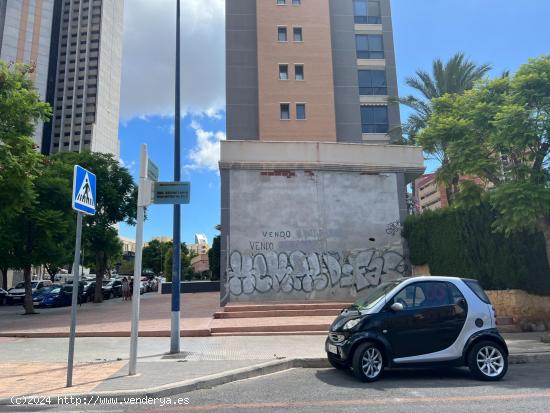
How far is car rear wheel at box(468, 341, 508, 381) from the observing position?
673cm

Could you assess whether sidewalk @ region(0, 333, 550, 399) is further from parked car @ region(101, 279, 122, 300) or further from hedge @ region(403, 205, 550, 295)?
parked car @ region(101, 279, 122, 300)

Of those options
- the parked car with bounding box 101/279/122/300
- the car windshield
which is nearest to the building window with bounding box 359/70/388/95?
the parked car with bounding box 101/279/122/300

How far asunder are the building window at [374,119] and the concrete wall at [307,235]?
16.5 m

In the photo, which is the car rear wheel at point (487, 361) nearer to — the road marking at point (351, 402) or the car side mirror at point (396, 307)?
the road marking at point (351, 402)

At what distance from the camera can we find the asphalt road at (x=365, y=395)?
17.4ft

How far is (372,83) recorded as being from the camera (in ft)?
112

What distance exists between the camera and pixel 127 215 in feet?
92.2

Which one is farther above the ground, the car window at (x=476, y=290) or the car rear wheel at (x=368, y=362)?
the car window at (x=476, y=290)

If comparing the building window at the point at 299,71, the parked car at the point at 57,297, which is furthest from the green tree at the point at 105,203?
the building window at the point at 299,71

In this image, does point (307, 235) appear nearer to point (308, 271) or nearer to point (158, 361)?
point (308, 271)

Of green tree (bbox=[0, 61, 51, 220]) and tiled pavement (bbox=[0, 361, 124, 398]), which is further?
green tree (bbox=[0, 61, 51, 220])

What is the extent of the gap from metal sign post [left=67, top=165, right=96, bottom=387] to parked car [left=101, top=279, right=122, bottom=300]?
28795 millimetres

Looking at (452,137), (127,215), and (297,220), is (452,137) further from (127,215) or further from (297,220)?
(127,215)

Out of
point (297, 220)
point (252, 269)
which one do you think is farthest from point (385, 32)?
point (252, 269)
